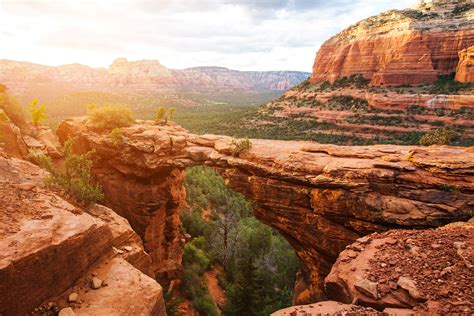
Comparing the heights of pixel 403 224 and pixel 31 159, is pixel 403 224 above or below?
below

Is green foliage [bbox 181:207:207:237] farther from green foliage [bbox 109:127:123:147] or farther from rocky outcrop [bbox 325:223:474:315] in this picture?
rocky outcrop [bbox 325:223:474:315]

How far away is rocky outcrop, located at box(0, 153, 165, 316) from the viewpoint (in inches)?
230

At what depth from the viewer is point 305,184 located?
1267cm

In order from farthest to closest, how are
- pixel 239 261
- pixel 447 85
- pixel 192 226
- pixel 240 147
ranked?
pixel 447 85, pixel 192 226, pixel 239 261, pixel 240 147

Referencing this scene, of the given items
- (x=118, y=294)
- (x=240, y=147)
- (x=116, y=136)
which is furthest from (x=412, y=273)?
(x=116, y=136)

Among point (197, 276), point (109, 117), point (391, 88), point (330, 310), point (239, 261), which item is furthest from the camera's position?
point (391, 88)

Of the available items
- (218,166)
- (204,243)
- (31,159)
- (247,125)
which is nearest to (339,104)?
(247,125)

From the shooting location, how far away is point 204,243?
25.7 metres

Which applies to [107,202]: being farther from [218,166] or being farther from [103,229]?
[103,229]

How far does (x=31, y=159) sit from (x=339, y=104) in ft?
218

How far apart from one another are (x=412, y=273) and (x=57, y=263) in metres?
8.12

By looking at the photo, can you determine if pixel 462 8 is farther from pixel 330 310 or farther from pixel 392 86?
pixel 330 310

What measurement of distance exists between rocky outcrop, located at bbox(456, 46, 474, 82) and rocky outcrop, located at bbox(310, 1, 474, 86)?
15.8 feet

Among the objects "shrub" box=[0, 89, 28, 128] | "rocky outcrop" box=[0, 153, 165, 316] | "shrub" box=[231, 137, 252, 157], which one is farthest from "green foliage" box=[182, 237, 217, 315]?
"shrub" box=[0, 89, 28, 128]
